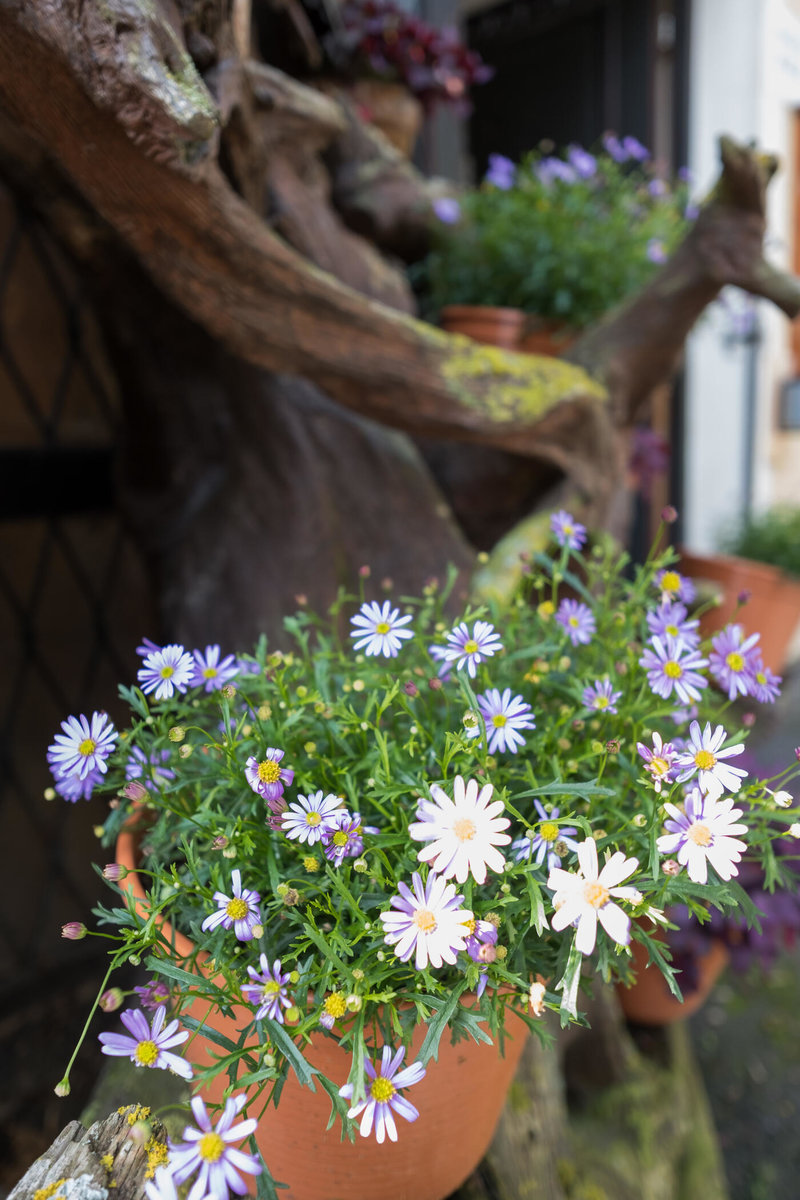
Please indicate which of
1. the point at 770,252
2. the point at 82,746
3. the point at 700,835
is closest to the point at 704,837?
the point at 700,835

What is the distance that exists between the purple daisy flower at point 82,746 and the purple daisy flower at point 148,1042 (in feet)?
0.59

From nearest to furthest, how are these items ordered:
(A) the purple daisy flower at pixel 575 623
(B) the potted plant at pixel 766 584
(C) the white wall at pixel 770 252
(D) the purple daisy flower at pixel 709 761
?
(D) the purple daisy flower at pixel 709 761
(A) the purple daisy flower at pixel 575 623
(B) the potted plant at pixel 766 584
(C) the white wall at pixel 770 252

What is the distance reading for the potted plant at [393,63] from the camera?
68.1 inches

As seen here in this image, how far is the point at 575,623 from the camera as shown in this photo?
0.81 metres

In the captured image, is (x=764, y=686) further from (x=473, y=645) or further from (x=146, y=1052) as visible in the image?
(x=146, y=1052)

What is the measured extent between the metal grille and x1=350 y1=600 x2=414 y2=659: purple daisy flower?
1070 mm

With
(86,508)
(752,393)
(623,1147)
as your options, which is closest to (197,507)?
(86,508)

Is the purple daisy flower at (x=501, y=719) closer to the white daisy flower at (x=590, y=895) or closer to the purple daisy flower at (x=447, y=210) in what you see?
the white daisy flower at (x=590, y=895)

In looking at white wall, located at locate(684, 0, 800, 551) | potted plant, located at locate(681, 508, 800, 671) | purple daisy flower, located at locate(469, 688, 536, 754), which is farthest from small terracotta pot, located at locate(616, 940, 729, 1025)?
white wall, located at locate(684, 0, 800, 551)

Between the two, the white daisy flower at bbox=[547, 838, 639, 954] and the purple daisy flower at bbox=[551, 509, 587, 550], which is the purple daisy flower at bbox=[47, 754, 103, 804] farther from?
the purple daisy flower at bbox=[551, 509, 587, 550]

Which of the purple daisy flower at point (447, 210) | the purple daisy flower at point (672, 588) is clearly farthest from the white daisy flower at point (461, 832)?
the purple daisy flower at point (447, 210)

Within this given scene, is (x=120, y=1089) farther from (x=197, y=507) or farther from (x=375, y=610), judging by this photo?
(x=197, y=507)

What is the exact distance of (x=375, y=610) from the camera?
70cm

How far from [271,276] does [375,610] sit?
511 mm
